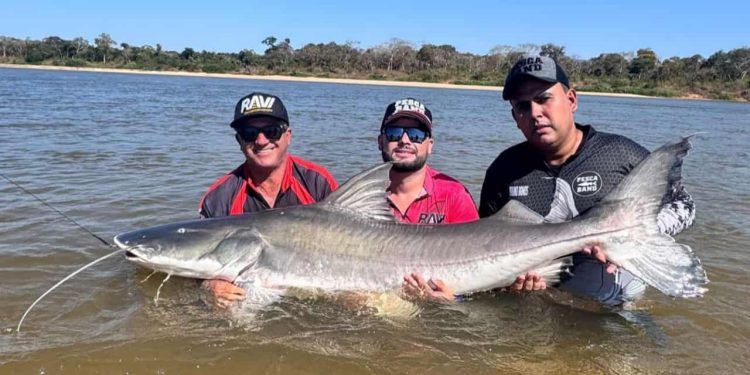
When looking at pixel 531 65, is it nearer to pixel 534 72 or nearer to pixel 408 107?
pixel 534 72

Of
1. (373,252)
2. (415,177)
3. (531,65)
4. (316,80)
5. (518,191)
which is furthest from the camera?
(316,80)

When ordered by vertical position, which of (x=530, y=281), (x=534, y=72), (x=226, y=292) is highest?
(x=534, y=72)

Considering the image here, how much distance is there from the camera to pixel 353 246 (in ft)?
13.6

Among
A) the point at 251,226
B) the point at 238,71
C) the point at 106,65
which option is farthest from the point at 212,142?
the point at 106,65

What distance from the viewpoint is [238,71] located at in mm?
88875

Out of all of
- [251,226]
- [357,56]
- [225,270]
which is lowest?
[225,270]

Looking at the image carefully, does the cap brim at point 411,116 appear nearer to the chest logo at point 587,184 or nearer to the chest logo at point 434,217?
the chest logo at point 434,217

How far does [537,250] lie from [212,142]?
12.0 metres

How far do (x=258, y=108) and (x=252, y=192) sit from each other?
769mm

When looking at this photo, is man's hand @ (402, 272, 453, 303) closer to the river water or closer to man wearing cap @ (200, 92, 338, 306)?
the river water

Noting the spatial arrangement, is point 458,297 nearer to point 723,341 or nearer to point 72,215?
point 723,341

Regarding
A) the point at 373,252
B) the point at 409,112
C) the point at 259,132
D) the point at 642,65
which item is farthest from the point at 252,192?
the point at 642,65

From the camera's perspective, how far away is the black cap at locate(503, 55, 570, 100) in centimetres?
418

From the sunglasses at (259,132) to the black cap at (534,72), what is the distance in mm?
1885
